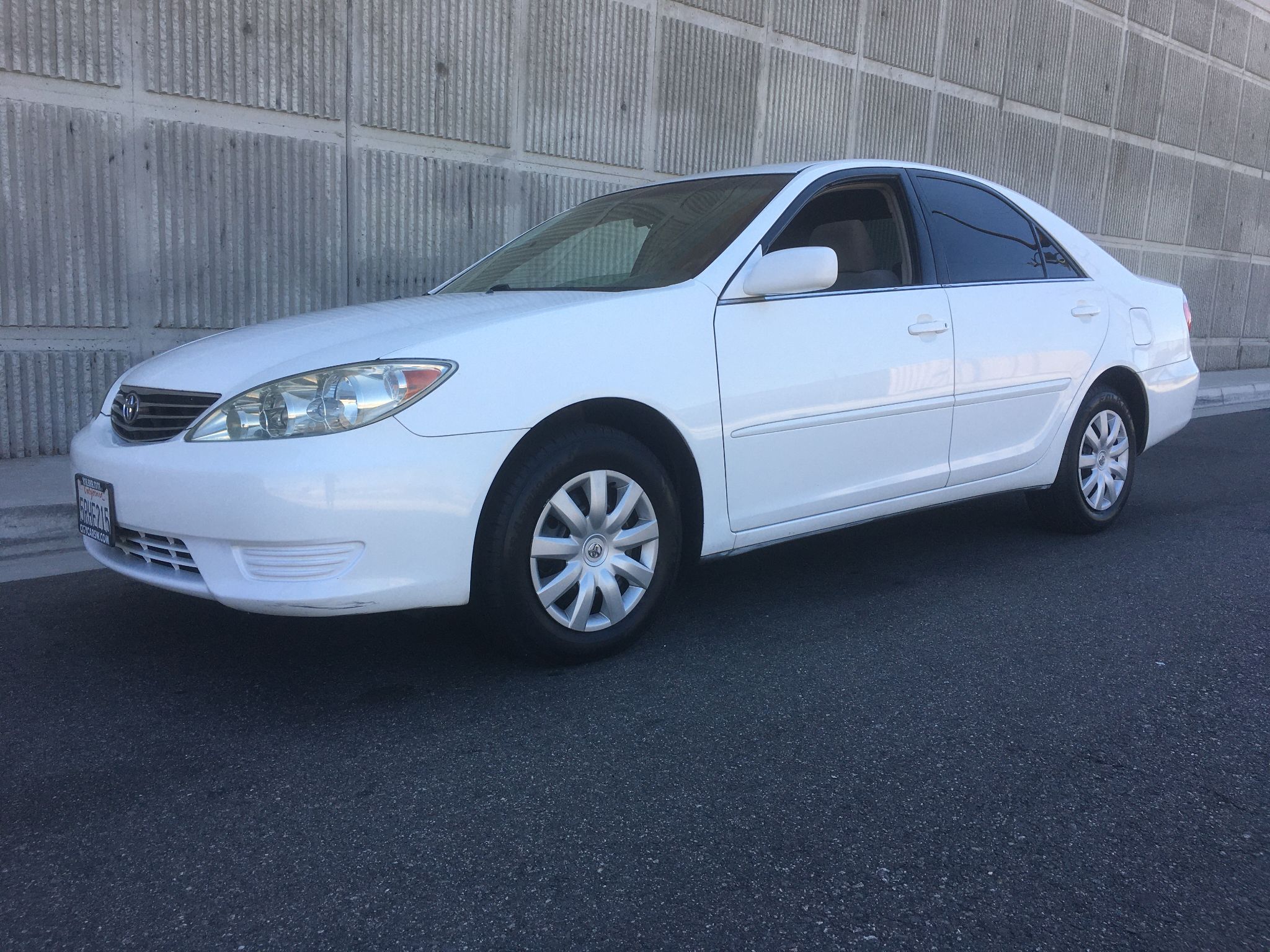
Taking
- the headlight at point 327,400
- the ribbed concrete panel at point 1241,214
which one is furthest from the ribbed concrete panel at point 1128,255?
the headlight at point 327,400

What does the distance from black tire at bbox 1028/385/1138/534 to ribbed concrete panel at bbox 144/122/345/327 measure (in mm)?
4278

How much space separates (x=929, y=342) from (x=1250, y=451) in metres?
5.52

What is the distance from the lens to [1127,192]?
13.9 meters

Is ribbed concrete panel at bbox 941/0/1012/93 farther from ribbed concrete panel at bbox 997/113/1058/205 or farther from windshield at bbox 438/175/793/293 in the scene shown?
windshield at bbox 438/175/793/293

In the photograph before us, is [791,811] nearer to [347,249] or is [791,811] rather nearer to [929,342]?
[929,342]

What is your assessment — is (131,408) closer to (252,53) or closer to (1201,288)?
(252,53)

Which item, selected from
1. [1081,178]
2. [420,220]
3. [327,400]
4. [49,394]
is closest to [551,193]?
[420,220]

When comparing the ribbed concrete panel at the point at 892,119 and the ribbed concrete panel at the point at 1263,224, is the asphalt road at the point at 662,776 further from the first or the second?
the ribbed concrete panel at the point at 1263,224

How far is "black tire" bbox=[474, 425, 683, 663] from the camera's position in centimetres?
302

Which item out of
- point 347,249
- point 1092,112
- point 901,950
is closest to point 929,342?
point 901,950

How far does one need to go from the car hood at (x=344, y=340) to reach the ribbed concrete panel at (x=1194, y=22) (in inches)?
556

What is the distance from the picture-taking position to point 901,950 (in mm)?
1906

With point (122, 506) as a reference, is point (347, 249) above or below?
above

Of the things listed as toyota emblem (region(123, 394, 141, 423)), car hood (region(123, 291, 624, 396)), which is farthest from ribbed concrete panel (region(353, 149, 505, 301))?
toyota emblem (region(123, 394, 141, 423))
